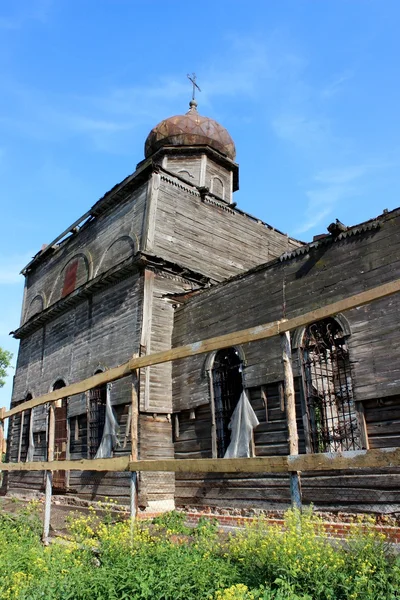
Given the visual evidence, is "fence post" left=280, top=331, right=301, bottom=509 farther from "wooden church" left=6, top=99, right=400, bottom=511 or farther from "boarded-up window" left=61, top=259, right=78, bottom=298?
"boarded-up window" left=61, top=259, right=78, bottom=298

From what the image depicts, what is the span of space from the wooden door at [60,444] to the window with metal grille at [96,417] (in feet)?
5.09

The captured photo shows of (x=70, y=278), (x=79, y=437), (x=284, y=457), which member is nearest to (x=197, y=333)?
(x=79, y=437)

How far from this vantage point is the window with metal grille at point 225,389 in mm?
11984

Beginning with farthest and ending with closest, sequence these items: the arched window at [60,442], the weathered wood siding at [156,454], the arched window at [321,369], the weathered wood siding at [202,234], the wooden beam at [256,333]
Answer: the arched window at [60,442] < the weathered wood siding at [202,234] < the weathered wood siding at [156,454] < the arched window at [321,369] < the wooden beam at [256,333]

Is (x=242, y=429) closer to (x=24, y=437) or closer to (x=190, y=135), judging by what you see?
(x=24, y=437)

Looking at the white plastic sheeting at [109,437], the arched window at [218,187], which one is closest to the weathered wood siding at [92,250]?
→ the arched window at [218,187]

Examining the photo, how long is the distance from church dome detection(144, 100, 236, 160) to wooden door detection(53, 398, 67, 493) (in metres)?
11.6

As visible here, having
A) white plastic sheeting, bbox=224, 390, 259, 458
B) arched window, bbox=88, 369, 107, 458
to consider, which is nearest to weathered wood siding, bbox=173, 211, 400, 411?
white plastic sheeting, bbox=224, 390, 259, 458

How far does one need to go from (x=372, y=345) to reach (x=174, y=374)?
20.0 feet

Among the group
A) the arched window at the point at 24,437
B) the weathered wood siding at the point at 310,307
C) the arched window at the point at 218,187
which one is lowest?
the arched window at the point at 24,437

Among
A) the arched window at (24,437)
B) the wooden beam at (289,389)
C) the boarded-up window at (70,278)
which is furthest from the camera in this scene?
the arched window at (24,437)

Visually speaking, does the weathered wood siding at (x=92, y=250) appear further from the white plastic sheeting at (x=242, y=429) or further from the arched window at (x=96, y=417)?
the white plastic sheeting at (x=242, y=429)

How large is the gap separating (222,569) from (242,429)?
5404 millimetres

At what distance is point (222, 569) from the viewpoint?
5.01 meters
